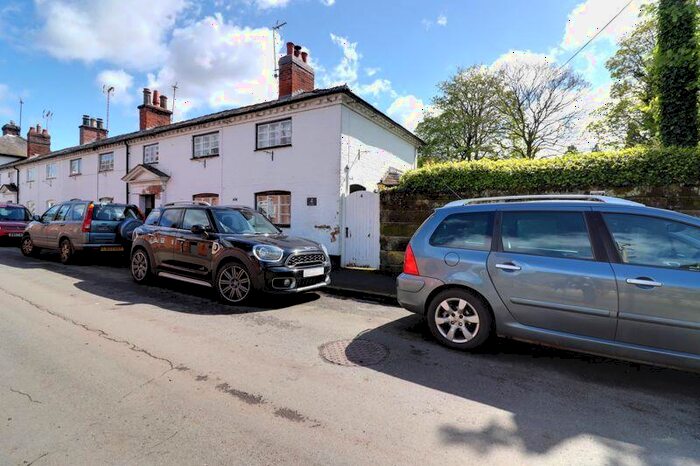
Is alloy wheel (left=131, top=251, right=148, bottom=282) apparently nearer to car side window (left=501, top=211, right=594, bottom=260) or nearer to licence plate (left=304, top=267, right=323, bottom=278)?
licence plate (left=304, top=267, right=323, bottom=278)

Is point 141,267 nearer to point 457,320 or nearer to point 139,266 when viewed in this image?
point 139,266

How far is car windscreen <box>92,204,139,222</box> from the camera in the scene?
10.5 m

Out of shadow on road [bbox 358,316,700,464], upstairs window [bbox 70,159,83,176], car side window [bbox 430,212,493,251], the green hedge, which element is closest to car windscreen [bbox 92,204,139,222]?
the green hedge

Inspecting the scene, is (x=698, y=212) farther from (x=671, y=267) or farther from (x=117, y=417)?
(x=117, y=417)

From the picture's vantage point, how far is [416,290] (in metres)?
4.64

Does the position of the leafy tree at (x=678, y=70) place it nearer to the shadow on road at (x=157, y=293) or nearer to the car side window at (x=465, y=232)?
the car side window at (x=465, y=232)

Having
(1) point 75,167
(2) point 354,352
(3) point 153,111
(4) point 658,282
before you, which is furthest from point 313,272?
(1) point 75,167

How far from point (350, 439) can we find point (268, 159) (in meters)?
11.3

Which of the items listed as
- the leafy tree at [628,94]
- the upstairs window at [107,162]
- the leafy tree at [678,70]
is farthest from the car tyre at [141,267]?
the leafy tree at [628,94]

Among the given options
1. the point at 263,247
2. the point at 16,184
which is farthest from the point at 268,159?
the point at 16,184

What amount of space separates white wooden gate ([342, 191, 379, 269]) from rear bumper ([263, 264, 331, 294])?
4.13 m

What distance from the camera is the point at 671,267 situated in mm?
3338

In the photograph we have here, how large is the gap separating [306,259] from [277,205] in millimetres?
6598

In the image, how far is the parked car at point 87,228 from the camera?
1024cm
